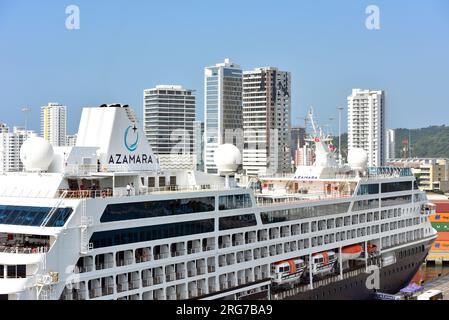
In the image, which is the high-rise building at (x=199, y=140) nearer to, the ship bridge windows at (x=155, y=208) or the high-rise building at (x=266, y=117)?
the high-rise building at (x=266, y=117)

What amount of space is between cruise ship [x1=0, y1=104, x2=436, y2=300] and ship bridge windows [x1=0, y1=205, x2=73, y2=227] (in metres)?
0.03

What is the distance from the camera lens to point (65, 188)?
489 inches

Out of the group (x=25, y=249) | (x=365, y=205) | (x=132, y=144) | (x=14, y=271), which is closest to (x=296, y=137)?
(x=365, y=205)

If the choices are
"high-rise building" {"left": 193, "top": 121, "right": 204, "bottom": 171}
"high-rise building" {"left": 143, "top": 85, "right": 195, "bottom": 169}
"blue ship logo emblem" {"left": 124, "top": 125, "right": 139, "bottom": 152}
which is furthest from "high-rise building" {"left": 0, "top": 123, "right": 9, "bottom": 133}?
"blue ship logo emblem" {"left": 124, "top": 125, "right": 139, "bottom": 152}

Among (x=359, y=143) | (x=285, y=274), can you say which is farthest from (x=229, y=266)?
(x=359, y=143)

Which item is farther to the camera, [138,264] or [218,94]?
[218,94]

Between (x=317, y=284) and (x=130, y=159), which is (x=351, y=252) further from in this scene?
(x=130, y=159)

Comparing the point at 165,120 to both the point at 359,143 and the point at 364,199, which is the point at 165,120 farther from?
the point at 364,199

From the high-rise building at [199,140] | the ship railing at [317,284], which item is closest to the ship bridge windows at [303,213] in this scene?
the ship railing at [317,284]

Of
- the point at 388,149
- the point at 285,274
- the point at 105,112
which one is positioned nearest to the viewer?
the point at 105,112

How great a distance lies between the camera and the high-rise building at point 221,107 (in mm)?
55438

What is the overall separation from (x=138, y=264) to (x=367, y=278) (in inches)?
393
